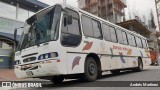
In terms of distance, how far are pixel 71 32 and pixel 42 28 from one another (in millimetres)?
1001

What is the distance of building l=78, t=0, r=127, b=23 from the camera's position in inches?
1912

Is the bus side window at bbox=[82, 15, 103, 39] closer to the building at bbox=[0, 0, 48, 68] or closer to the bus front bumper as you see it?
the bus front bumper

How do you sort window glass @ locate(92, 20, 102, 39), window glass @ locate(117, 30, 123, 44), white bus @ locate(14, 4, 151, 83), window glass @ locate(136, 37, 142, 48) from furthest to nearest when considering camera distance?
window glass @ locate(136, 37, 142, 48) → window glass @ locate(117, 30, 123, 44) → window glass @ locate(92, 20, 102, 39) → white bus @ locate(14, 4, 151, 83)

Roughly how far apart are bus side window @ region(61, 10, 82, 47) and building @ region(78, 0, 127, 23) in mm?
41134

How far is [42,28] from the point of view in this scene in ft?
22.7

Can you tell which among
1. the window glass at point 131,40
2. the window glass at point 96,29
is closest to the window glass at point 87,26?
the window glass at point 96,29

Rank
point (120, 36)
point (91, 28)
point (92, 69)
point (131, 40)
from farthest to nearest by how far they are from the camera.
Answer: point (131, 40)
point (120, 36)
point (91, 28)
point (92, 69)

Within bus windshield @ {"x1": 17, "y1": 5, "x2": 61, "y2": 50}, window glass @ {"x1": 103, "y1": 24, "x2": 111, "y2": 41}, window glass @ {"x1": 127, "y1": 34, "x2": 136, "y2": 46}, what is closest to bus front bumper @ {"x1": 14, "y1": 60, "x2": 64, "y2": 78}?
bus windshield @ {"x1": 17, "y1": 5, "x2": 61, "y2": 50}

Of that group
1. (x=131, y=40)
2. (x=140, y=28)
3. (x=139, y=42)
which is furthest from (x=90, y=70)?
(x=140, y=28)

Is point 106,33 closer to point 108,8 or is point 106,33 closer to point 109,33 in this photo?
point 109,33

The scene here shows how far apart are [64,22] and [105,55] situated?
301 cm

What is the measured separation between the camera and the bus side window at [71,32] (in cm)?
668

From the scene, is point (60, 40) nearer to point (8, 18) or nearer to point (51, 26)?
point (51, 26)

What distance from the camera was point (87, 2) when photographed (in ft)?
172
